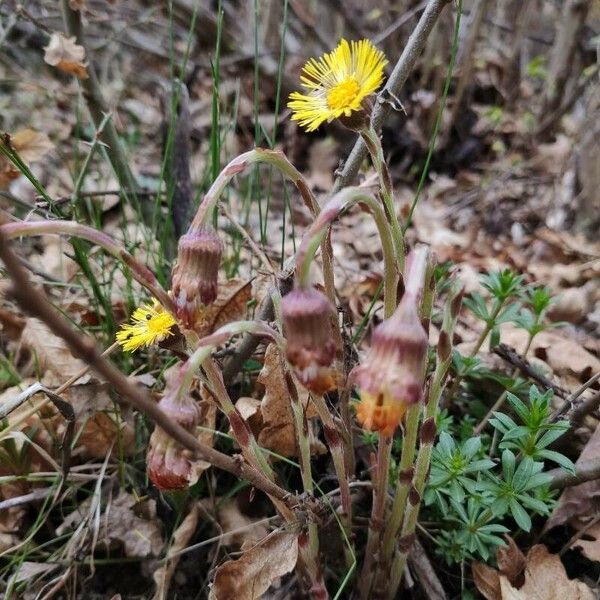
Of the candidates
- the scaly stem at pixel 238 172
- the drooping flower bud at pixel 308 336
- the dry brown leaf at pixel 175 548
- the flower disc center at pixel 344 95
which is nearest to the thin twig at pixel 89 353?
the drooping flower bud at pixel 308 336

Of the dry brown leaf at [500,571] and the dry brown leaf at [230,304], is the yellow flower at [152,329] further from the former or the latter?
the dry brown leaf at [500,571]

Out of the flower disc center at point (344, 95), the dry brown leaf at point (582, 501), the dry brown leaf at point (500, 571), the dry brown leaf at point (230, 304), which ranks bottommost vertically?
the dry brown leaf at point (500, 571)

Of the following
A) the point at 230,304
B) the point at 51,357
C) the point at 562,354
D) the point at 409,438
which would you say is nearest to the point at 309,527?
the point at 409,438

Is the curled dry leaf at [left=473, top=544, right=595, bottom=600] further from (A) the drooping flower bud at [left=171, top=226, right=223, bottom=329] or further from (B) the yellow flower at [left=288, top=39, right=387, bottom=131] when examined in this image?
(B) the yellow flower at [left=288, top=39, right=387, bottom=131]

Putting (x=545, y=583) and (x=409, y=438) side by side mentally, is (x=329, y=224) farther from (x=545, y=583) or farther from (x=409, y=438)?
(x=545, y=583)

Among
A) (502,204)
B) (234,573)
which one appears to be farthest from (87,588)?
(502,204)
